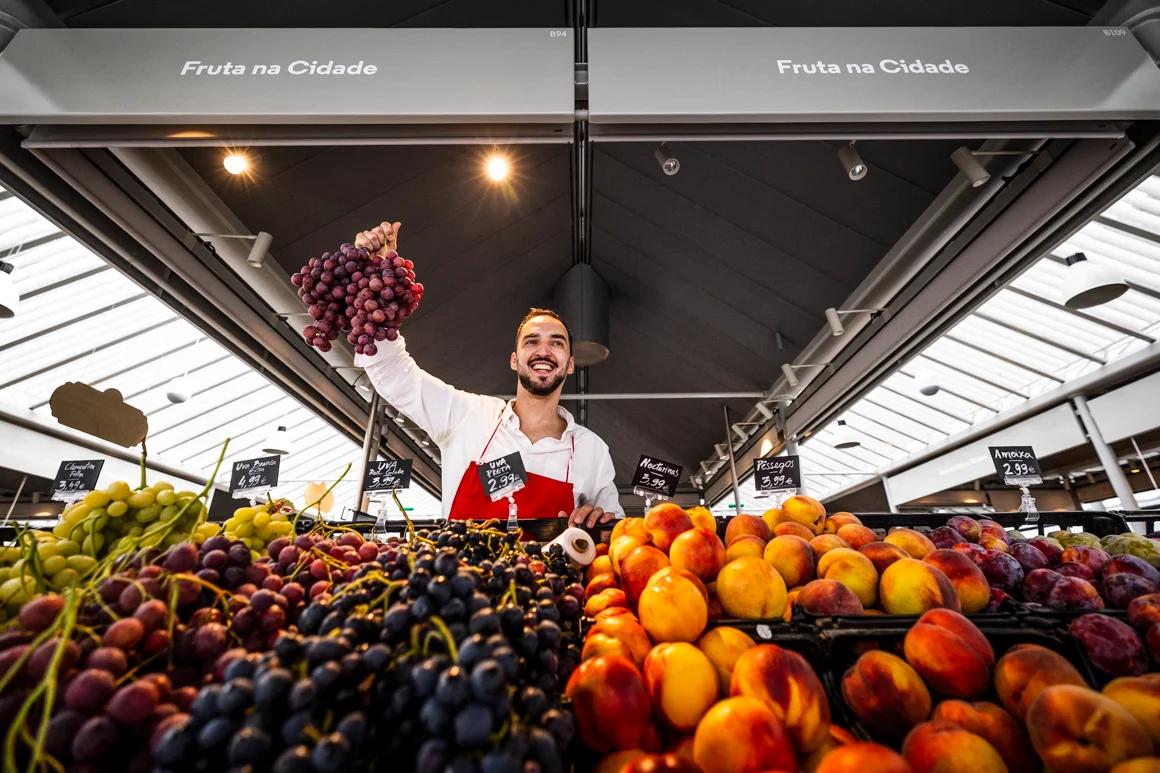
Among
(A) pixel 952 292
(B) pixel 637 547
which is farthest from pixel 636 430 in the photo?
(B) pixel 637 547

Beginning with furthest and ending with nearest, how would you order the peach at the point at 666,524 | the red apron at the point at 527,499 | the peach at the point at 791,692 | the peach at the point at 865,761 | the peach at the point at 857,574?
1. the red apron at the point at 527,499
2. the peach at the point at 666,524
3. the peach at the point at 857,574
4. the peach at the point at 791,692
5. the peach at the point at 865,761

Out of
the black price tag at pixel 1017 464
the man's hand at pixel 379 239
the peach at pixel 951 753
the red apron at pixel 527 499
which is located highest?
the man's hand at pixel 379 239

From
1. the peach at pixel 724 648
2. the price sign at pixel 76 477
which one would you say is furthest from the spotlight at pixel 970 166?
the price sign at pixel 76 477

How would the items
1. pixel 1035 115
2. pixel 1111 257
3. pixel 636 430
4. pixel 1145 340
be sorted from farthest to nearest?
pixel 636 430 < pixel 1145 340 < pixel 1111 257 < pixel 1035 115

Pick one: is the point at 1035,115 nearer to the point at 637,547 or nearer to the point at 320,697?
the point at 637,547

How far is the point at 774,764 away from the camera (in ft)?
1.70

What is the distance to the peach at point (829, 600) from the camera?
74 cm

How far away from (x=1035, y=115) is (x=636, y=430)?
505 cm

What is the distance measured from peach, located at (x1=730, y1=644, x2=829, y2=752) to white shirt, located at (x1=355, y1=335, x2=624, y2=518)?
1376 millimetres

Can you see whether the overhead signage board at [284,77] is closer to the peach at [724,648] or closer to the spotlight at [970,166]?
the peach at [724,648]

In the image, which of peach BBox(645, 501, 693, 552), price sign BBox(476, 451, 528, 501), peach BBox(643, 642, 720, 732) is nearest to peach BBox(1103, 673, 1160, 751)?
peach BBox(643, 642, 720, 732)

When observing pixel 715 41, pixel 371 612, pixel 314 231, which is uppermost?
pixel 314 231

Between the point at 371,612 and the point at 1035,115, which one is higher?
the point at 1035,115

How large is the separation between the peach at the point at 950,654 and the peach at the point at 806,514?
1.39 ft
